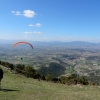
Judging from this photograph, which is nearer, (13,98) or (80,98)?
(13,98)

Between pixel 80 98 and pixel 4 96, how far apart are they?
9.35 meters

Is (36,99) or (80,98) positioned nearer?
(36,99)

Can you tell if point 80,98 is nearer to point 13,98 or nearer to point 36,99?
point 36,99

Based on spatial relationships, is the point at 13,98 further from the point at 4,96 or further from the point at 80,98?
the point at 80,98

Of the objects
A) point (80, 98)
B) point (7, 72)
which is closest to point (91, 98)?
point (80, 98)

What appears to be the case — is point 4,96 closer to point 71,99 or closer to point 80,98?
point 71,99

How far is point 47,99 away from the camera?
64.0 feet

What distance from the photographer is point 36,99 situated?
18.9 m

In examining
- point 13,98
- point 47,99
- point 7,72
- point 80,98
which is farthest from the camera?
point 7,72

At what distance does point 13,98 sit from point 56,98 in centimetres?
521

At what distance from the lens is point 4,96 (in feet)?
60.3

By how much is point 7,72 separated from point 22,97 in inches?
1032

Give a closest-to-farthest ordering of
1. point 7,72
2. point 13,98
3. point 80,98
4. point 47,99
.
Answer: point 13,98 < point 47,99 < point 80,98 < point 7,72

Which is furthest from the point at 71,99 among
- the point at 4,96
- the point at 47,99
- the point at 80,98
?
the point at 4,96
